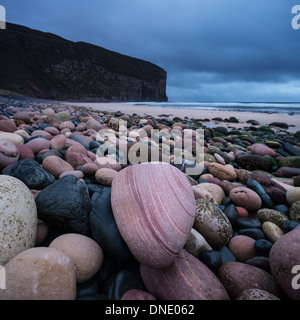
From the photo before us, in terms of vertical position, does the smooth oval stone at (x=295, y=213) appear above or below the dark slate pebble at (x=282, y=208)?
above

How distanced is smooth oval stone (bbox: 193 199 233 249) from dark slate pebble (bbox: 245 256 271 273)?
25cm

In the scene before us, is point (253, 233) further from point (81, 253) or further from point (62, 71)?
point (62, 71)

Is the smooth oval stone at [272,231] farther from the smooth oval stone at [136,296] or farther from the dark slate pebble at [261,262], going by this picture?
the smooth oval stone at [136,296]

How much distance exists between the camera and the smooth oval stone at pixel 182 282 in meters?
1.17

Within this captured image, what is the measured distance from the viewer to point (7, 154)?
7.01 feet

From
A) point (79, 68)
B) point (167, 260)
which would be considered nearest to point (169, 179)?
point (167, 260)

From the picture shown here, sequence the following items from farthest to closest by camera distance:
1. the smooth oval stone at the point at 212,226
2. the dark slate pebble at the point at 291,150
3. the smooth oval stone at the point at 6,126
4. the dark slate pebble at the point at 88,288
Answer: the dark slate pebble at the point at 291,150 < the smooth oval stone at the point at 6,126 < the smooth oval stone at the point at 212,226 < the dark slate pebble at the point at 88,288

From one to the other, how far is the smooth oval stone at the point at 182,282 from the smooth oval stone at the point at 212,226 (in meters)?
0.39

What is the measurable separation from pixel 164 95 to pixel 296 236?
76404 millimetres

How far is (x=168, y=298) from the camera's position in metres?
1.17

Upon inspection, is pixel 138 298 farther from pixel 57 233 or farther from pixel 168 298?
pixel 57 233

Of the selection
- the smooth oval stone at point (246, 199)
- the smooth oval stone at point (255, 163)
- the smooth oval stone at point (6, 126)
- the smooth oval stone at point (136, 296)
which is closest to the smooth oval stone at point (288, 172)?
the smooth oval stone at point (255, 163)

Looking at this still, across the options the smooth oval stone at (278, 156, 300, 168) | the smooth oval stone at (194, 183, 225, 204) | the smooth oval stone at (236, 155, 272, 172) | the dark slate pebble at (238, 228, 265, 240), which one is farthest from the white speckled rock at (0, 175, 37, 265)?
the smooth oval stone at (278, 156, 300, 168)

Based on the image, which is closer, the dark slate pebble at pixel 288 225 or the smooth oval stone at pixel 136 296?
the smooth oval stone at pixel 136 296
